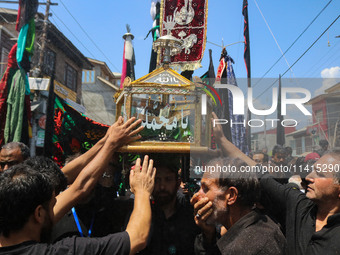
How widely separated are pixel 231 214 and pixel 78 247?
3.23 ft

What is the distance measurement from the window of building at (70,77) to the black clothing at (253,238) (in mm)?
18632

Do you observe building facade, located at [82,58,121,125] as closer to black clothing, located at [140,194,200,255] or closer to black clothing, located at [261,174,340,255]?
black clothing, located at [140,194,200,255]

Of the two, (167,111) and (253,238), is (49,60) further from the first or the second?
(253,238)

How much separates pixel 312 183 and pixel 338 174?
0.56 ft

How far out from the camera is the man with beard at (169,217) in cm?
229

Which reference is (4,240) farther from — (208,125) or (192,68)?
(192,68)

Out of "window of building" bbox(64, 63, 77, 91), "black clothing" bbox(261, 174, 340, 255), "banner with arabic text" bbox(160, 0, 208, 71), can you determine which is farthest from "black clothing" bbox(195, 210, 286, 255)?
"window of building" bbox(64, 63, 77, 91)

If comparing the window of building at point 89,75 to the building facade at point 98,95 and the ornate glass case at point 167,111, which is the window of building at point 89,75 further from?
the ornate glass case at point 167,111

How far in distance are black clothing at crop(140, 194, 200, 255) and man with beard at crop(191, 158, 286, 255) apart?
22 centimetres

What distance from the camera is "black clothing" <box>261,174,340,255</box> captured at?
65.2 inches

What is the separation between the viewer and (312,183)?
6.41ft

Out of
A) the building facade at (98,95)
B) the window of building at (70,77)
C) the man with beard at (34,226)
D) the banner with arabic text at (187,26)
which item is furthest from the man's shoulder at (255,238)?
the building facade at (98,95)

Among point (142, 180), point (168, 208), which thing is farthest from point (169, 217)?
point (142, 180)

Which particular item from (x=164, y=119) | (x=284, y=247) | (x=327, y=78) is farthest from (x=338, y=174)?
(x=164, y=119)
